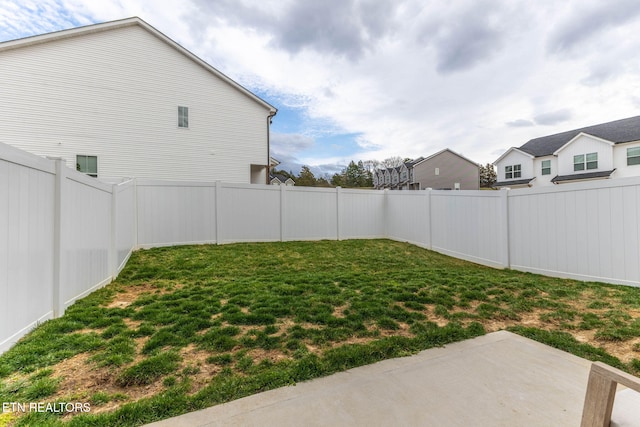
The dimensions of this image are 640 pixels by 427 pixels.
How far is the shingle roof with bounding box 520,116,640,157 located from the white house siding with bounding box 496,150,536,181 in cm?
59

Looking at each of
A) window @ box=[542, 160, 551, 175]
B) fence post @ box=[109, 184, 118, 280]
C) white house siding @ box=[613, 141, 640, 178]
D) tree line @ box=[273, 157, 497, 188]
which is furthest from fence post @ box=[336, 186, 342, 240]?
tree line @ box=[273, 157, 497, 188]

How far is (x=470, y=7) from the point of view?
7391 mm

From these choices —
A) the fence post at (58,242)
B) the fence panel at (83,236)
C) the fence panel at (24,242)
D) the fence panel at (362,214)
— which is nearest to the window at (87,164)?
the fence panel at (83,236)

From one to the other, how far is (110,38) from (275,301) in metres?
13.3

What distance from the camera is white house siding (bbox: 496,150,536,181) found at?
81.1ft

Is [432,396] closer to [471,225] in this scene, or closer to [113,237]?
[113,237]

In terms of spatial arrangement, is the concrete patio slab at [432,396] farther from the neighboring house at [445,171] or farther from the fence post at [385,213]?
the neighboring house at [445,171]

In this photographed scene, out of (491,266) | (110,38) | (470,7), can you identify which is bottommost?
(491,266)

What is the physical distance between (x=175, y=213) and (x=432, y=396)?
26.8 ft

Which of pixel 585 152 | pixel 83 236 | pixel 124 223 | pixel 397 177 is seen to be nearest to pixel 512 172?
pixel 585 152

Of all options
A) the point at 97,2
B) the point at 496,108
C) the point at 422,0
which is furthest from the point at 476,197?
the point at 97,2

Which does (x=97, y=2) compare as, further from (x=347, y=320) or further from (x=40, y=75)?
(x=347, y=320)

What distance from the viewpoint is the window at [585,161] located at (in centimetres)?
2027

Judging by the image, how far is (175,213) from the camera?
27.8 ft
